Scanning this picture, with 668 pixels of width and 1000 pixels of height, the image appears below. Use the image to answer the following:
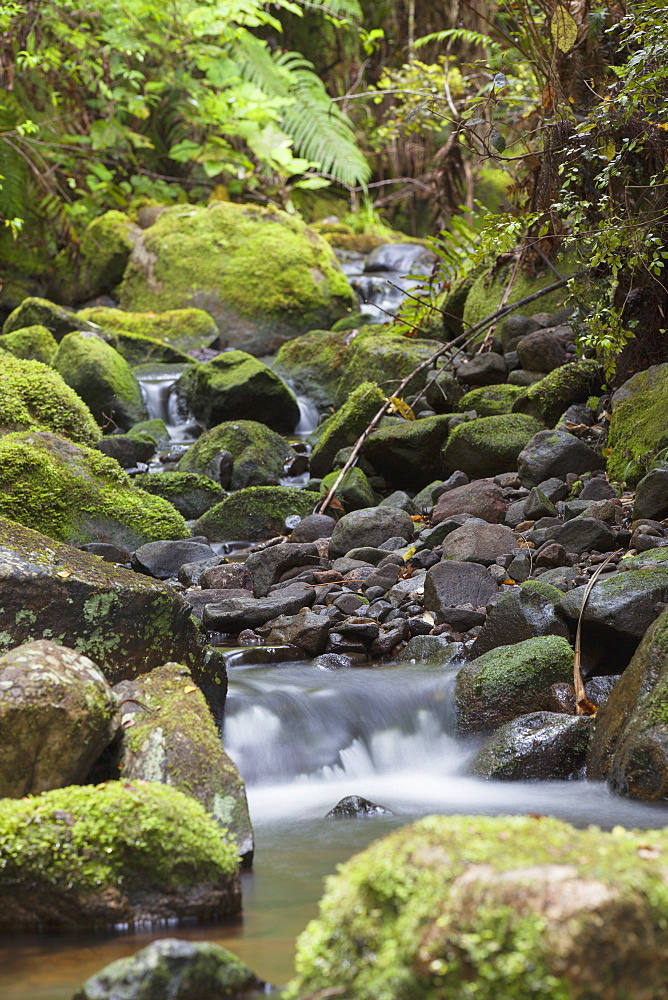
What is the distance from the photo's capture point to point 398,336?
916 centimetres

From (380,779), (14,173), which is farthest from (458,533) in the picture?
(14,173)

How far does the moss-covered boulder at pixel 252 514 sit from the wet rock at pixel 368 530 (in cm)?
85

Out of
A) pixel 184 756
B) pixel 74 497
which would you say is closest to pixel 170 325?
pixel 74 497

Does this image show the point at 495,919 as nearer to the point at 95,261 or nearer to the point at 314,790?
the point at 314,790

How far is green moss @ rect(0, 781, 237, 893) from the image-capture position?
2.37 metres

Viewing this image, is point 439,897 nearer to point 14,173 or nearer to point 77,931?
point 77,931

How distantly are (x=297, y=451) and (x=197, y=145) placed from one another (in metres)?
8.22

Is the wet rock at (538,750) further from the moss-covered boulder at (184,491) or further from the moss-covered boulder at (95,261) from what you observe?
the moss-covered boulder at (95,261)

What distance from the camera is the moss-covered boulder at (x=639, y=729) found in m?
3.17

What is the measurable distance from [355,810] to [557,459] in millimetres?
3259

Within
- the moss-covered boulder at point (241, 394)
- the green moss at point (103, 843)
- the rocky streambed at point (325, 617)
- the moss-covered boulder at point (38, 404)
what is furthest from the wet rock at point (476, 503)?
the green moss at point (103, 843)

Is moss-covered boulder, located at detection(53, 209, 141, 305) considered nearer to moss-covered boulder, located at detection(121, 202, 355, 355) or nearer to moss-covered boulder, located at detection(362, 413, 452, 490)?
moss-covered boulder, located at detection(121, 202, 355, 355)

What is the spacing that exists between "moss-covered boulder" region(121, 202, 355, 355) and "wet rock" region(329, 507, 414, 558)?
6788mm

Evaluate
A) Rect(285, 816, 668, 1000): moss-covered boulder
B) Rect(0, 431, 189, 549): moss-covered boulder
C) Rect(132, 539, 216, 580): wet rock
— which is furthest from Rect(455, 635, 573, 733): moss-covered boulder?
Rect(0, 431, 189, 549): moss-covered boulder
